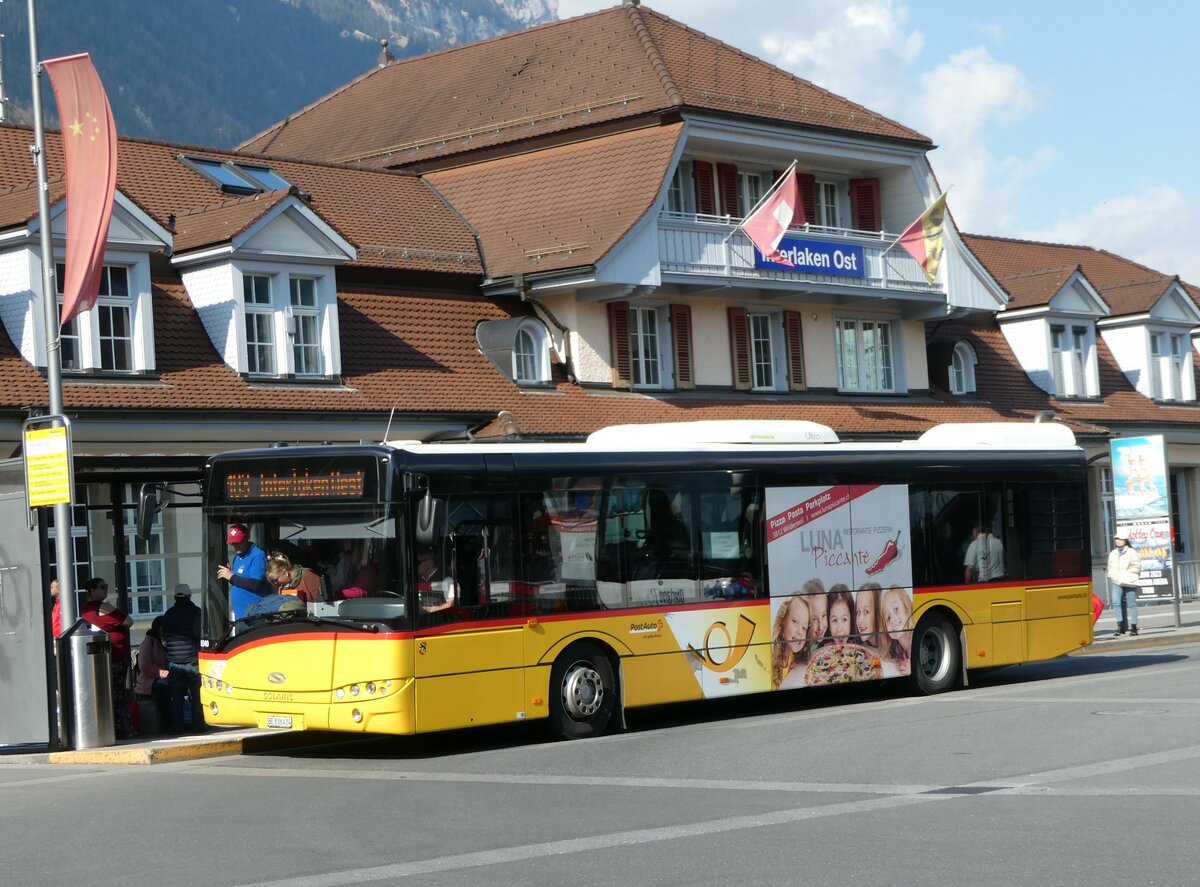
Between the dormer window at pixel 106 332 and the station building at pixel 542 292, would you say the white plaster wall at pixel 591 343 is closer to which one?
the station building at pixel 542 292

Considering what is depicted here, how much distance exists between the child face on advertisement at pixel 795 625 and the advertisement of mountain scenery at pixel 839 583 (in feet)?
0.03

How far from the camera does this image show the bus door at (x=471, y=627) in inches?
625

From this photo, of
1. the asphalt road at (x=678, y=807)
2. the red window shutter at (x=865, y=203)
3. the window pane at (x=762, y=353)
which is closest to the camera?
the asphalt road at (x=678, y=807)

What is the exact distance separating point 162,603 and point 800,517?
1035 cm

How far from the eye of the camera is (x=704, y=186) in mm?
34625

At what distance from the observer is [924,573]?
20.8 m

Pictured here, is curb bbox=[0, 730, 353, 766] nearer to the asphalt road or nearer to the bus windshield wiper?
the asphalt road

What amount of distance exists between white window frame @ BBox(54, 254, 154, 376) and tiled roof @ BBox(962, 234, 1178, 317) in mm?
22254

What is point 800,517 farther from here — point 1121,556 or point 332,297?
point 1121,556

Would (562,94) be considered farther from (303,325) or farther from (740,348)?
(303,325)

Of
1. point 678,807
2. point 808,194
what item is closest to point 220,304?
point 808,194

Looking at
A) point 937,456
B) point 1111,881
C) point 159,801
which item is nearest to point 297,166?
point 937,456

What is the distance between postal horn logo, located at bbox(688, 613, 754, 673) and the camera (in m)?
18.4

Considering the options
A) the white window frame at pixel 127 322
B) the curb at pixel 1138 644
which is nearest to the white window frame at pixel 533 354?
the white window frame at pixel 127 322
